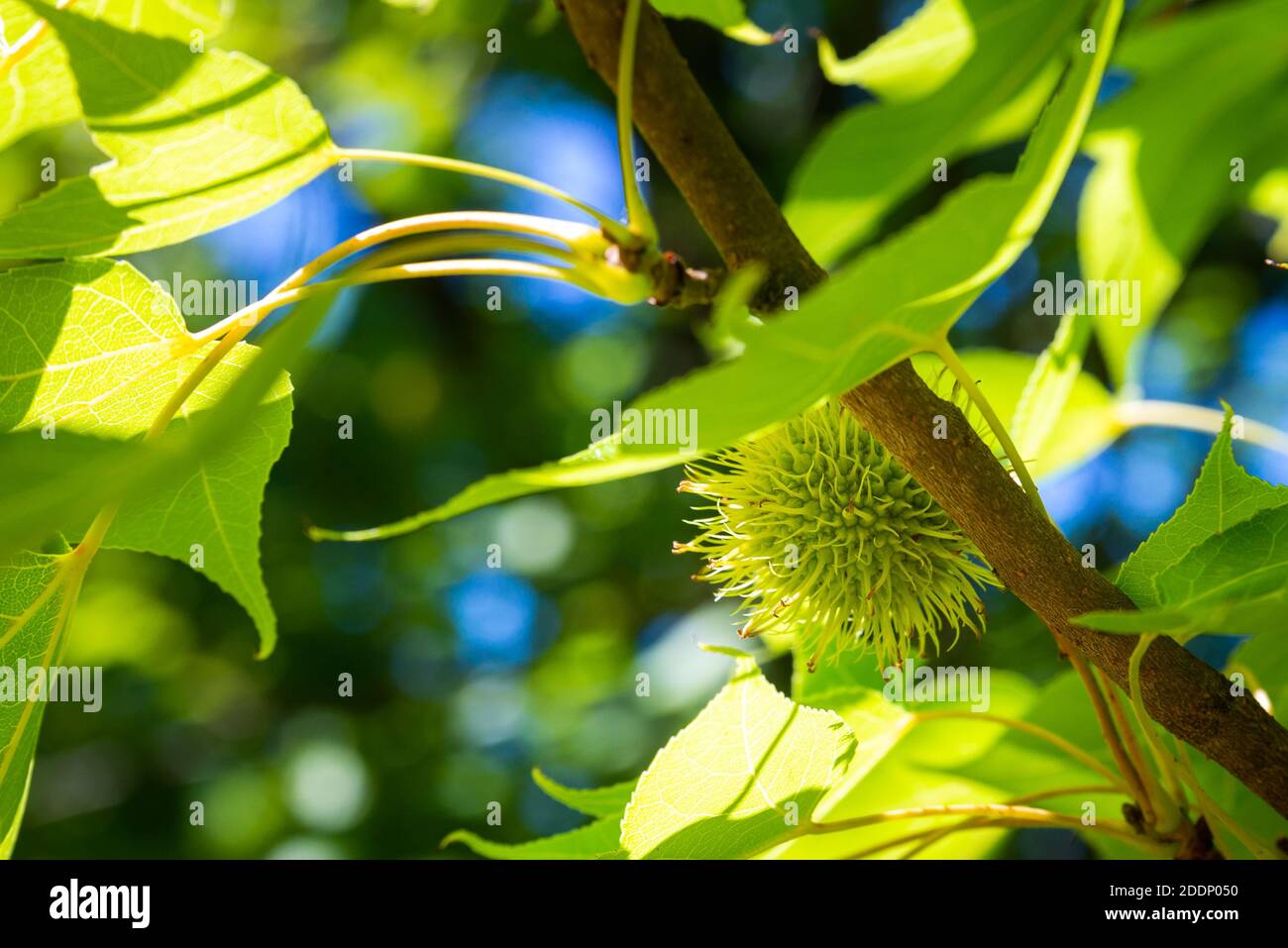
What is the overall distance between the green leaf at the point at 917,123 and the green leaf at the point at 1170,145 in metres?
0.35

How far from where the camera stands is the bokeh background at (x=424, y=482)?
329 centimetres

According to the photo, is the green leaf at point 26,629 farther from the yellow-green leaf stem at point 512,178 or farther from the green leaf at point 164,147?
the yellow-green leaf stem at point 512,178

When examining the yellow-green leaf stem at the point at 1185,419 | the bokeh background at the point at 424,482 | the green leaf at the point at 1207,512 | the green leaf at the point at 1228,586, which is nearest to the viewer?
the green leaf at the point at 1228,586

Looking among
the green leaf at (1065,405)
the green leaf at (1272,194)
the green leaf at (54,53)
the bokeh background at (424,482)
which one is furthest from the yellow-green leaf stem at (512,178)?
the bokeh background at (424,482)

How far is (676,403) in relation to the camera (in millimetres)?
552

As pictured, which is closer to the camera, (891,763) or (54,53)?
(54,53)

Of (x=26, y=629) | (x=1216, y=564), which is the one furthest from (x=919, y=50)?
(x=26, y=629)

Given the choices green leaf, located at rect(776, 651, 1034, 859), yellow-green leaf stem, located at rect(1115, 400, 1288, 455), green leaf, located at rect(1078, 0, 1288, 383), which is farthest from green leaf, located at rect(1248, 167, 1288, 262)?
green leaf, located at rect(776, 651, 1034, 859)

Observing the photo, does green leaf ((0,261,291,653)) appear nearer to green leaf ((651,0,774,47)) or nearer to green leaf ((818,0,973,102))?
green leaf ((651,0,774,47))

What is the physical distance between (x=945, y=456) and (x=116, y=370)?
2.17 feet

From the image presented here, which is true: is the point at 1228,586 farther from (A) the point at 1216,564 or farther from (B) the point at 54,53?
(B) the point at 54,53

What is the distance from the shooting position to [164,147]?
796mm

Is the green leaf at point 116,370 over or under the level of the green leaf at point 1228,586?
over
